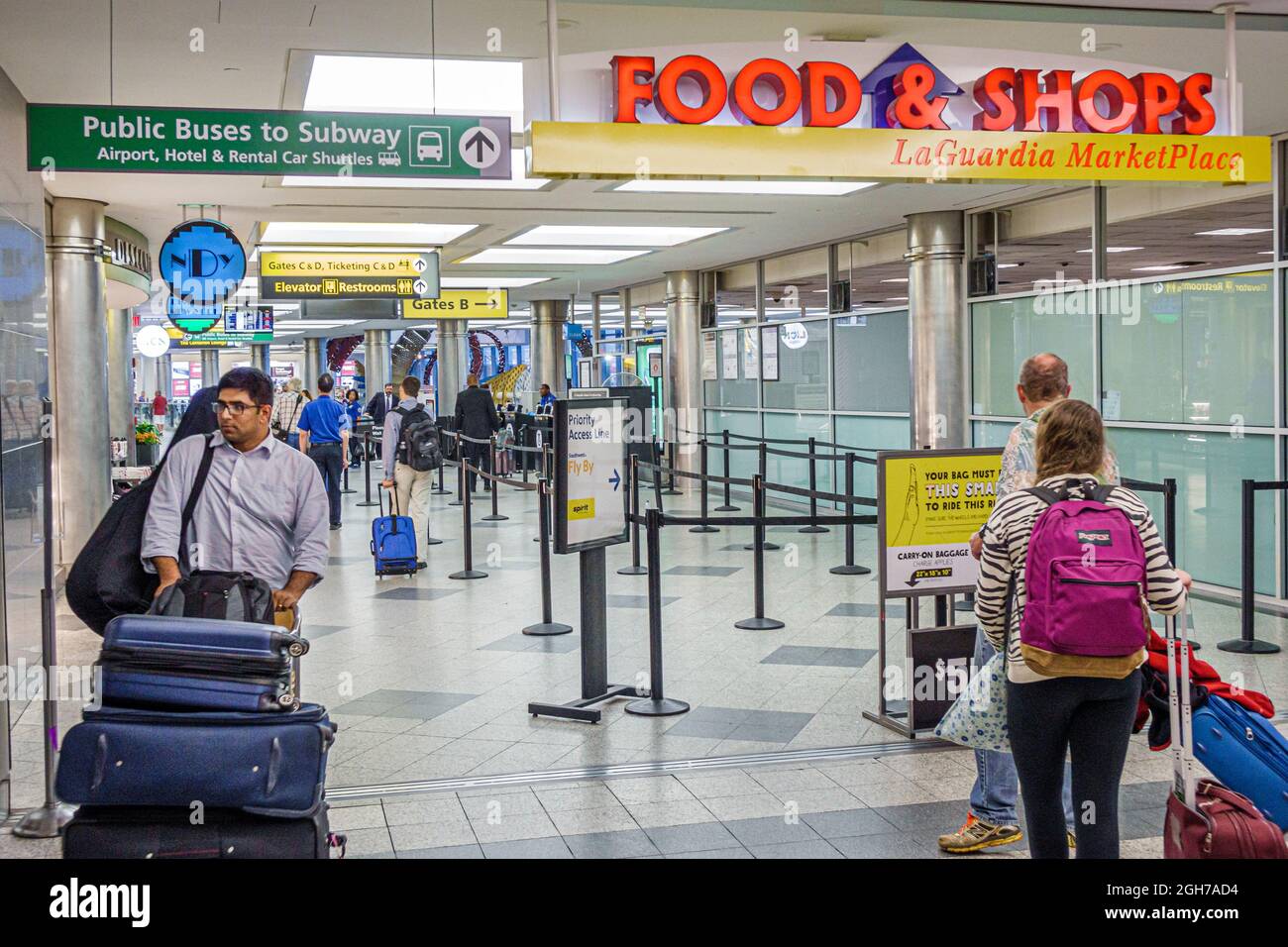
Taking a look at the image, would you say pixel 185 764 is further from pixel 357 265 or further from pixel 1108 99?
pixel 357 265

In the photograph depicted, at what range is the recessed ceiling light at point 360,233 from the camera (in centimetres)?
1352

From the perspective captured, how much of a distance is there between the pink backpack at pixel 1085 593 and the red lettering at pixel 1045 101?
3.26 m

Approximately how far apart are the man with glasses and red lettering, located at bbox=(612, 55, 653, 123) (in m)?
2.21

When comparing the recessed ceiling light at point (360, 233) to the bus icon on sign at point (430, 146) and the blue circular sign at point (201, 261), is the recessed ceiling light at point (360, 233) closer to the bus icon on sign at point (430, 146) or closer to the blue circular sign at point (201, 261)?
the blue circular sign at point (201, 261)

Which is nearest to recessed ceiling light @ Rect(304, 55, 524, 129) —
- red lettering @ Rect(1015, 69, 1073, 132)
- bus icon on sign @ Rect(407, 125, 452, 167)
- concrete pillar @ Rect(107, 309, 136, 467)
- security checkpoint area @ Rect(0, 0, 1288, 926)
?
security checkpoint area @ Rect(0, 0, 1288, 926)

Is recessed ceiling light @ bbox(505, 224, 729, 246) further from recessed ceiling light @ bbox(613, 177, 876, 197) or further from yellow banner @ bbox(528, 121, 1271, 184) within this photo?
yellow banner @ bbox(528, 121, 1271, 184)

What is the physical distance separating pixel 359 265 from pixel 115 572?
1085 cm

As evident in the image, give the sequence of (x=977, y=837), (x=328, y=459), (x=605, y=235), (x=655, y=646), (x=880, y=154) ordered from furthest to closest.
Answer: (x=605, y=235) → (x=328, y=459) → (x=655, y=646) → (x=880, y=154) → (x=977, y=837)

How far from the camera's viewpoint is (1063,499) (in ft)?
11.2

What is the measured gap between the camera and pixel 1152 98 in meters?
6.14

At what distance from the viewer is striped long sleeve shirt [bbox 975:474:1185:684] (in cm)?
342

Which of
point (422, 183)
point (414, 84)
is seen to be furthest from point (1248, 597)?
point (422, 183)

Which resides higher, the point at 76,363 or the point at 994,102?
the point at 994,102
